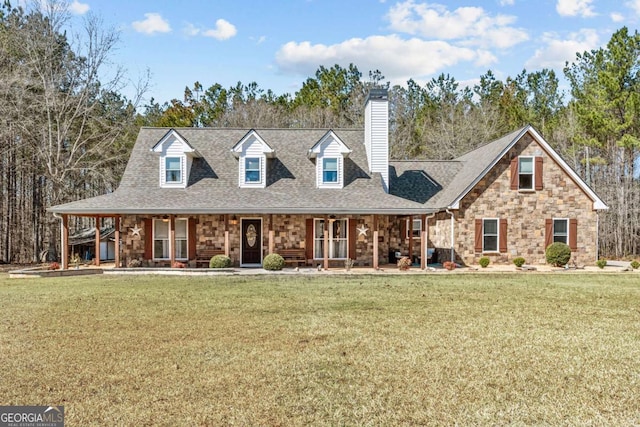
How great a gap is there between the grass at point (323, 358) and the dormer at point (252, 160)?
32.0 feet

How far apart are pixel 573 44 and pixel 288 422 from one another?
36.4 meters

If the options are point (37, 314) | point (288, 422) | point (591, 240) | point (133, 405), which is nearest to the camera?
point (288, 422)

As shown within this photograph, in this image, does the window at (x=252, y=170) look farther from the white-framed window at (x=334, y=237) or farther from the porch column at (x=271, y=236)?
the white-framed window at (x=334, y=237)

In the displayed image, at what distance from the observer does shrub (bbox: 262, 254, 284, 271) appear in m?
19.0

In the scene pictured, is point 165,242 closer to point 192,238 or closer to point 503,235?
point 192,238

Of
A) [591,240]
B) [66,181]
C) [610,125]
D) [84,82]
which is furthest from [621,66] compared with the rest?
[66,181]

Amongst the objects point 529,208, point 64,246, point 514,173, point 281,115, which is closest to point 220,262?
point 64,246

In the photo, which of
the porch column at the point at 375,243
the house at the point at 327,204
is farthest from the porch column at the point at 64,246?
the porch column at the point at 375,243

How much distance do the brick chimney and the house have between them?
5cm

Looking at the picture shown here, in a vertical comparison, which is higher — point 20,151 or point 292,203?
point 20,151

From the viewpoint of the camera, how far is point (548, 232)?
867 inches

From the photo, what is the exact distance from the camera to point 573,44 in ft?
110

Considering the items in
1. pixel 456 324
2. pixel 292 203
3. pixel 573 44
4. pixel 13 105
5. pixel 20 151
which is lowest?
pixel 456 324

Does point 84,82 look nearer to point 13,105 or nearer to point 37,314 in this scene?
point 13,105
